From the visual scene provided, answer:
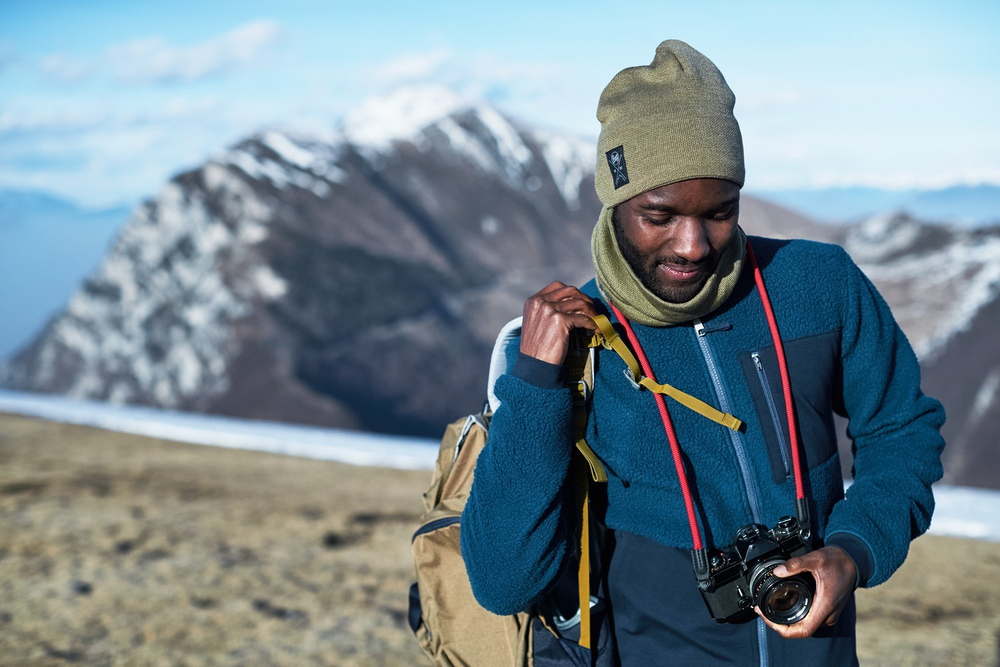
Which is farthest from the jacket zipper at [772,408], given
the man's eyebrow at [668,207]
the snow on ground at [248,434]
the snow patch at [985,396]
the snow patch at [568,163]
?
the snow patch at [568,163]

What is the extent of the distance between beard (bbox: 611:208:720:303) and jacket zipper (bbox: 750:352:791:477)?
5.3 inches

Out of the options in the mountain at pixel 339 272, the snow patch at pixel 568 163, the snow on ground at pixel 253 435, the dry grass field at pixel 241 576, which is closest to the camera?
the dry grass field at pixel 241 576

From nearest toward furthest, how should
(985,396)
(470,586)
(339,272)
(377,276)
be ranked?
(470,586), (985,396), (339,272), (377,276)

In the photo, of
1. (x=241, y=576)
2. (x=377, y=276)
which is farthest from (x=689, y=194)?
(x=377, y=276)

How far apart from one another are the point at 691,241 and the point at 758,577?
44 centimetres

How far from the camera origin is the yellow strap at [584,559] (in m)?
1.13

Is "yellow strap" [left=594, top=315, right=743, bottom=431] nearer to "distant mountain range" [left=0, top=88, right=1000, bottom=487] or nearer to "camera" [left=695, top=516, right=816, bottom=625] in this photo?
"camera" [left=695, top=516, right=816, bottom=625]

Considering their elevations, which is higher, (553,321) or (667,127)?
(667,127)

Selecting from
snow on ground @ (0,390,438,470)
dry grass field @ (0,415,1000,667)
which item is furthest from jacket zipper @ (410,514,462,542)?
snow on ground @ (0,390,438,470)

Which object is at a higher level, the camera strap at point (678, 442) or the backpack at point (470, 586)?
the camera strap at point (678, 442)

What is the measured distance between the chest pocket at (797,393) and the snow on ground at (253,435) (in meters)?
3.91

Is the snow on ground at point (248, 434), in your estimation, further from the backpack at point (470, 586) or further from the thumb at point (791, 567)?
the thumb at point (791, 567)

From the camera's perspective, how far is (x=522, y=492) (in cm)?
106

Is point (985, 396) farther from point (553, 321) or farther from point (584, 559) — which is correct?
point (553, 321)
